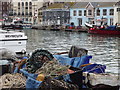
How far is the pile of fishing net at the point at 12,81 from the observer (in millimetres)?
6078

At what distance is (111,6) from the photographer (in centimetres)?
4316

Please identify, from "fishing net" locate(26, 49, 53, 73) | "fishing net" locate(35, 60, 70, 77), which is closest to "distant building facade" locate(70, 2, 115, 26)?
"fishing net" locate(26, 49, 53, 73)

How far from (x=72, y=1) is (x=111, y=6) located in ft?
37.9

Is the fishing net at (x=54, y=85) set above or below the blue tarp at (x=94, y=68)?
below

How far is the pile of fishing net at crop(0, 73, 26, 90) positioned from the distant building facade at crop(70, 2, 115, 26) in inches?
1383

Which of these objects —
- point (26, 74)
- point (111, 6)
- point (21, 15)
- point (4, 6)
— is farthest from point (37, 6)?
point (26, 74)

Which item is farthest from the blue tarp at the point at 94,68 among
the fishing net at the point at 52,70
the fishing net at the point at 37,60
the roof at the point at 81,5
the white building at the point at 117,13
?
the roof at the point at 81,5

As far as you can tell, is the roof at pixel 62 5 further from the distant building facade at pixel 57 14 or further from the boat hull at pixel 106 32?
the boat hull at pixel 106 32

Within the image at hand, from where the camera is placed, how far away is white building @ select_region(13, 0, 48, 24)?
5579cm

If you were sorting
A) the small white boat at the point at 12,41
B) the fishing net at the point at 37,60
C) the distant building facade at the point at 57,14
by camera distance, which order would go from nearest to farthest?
the fishing net at the point at 37,60, the small white boat at the point at 12,41, the distant building facade at the point at 57,14

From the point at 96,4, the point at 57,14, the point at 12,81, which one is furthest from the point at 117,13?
the point at 12,81

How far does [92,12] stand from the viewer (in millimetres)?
44875

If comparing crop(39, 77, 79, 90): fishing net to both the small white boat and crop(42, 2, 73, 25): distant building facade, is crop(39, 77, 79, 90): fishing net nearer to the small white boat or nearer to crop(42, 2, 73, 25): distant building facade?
the small white boat

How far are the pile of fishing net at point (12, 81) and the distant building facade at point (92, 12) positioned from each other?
1383 inches
